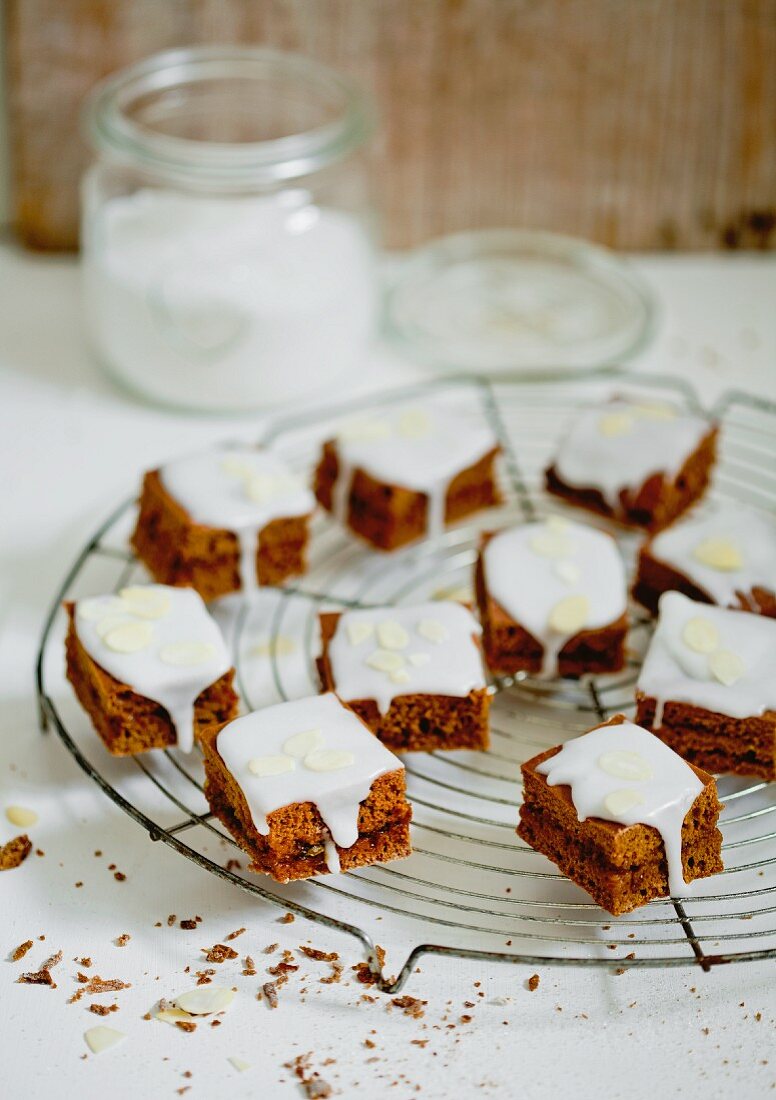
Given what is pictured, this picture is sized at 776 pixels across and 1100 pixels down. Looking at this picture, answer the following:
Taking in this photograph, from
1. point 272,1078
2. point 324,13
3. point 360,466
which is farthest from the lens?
point 324,13

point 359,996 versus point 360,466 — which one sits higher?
point 360,466

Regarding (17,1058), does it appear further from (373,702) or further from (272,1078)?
(373,702)

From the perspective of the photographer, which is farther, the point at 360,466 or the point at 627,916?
the point at 360,466

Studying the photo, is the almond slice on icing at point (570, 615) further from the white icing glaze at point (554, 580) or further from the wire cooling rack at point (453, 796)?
the wire cooling rack at point (453, 796)

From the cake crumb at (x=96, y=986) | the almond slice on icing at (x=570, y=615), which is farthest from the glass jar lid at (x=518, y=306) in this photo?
the cake crumb at (x=96, y=986)

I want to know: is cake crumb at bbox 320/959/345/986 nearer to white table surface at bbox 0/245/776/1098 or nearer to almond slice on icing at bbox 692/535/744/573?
white table surface at bbox 0/245/776/1098

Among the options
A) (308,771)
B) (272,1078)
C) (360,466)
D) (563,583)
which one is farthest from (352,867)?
(360,466)
